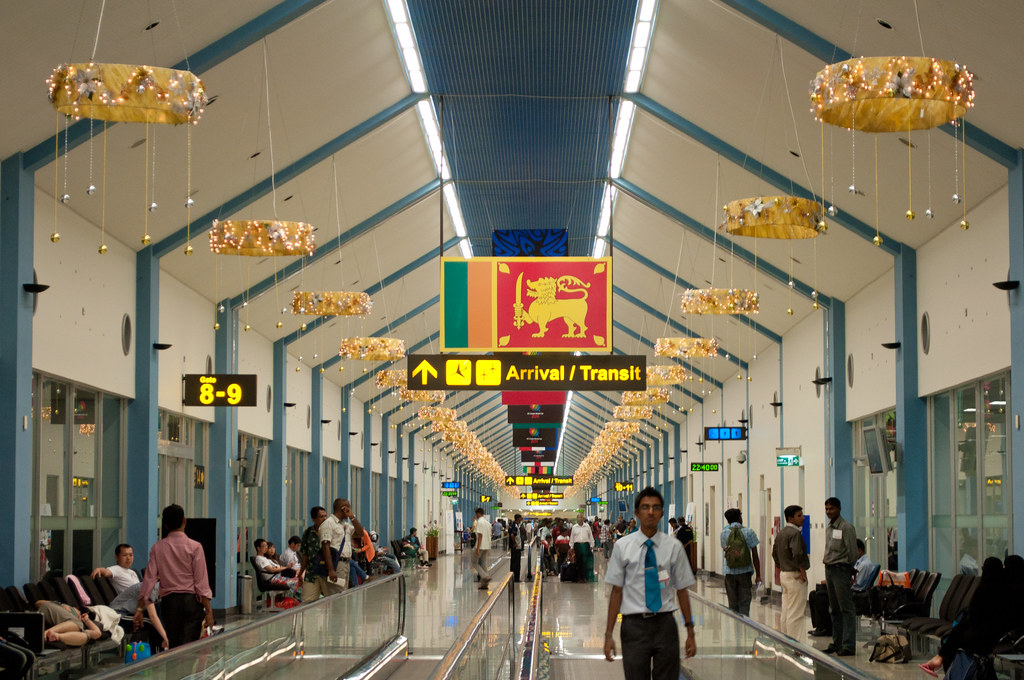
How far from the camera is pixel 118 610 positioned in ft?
47.6

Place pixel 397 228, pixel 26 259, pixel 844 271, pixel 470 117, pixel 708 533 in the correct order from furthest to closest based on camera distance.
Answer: pixel 708 533, pixel 397 228, pixel 844 271, pixel 470 117, pixel 26 259

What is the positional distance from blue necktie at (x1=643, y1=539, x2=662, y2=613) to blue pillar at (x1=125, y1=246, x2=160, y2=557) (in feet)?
41.9

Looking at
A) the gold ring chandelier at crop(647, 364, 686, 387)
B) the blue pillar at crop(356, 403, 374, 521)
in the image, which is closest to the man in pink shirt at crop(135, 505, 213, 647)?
the gold ring chandelier at crop(647, 364, 686, 387)

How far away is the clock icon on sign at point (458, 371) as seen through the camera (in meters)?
18.1

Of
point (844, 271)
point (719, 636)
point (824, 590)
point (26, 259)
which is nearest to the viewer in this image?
point (719, 636)

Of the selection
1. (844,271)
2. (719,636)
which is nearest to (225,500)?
(844,271)

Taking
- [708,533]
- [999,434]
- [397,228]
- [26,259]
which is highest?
[397,228]

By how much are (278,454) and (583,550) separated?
27.3 ft

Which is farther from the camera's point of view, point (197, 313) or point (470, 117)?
point (197, 313)

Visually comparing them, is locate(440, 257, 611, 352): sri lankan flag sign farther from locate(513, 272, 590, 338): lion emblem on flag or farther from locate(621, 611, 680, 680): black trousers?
locate(621, 611, 680, 680): black trousers

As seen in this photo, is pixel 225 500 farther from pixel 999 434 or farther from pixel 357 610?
pixel 999 434

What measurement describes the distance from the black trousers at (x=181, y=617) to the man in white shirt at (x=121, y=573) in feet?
18.2

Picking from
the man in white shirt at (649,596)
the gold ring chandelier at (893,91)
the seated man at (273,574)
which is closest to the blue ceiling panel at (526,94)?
the gold ring chandelier at (893,91)

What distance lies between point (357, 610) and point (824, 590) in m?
8.43
